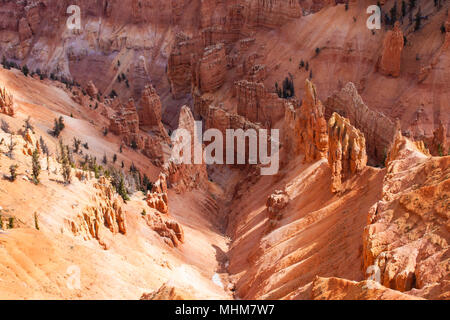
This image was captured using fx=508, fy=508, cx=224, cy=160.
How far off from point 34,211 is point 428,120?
3996cm

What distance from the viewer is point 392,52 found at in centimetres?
5534

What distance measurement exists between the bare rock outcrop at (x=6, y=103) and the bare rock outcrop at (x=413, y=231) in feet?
99.8

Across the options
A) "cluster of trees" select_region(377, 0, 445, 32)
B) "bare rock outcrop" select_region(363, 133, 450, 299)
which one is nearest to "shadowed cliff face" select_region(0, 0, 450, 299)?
"bare rock outcrop" select_region(363, 133, 450, 299)

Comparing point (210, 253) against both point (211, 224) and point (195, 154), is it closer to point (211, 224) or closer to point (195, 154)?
point (211, 224)

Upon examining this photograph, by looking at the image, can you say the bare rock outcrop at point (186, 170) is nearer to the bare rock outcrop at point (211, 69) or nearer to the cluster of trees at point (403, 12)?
the bare rock outcrop at point (211, 69)

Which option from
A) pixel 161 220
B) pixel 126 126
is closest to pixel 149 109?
pixel 126 126

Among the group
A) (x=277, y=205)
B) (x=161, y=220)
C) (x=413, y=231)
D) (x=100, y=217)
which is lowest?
(x=161, y=220)

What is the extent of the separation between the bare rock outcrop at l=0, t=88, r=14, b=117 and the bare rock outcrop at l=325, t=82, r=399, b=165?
2633 cm

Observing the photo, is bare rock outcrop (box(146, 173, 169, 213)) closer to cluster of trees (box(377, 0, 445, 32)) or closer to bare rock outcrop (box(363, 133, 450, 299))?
bare rock outcrop (box(363, 133, 450, 299))

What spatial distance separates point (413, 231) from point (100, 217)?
15612mm

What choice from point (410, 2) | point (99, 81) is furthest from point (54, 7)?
point (410, 2)

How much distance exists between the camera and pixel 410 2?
2370 inches

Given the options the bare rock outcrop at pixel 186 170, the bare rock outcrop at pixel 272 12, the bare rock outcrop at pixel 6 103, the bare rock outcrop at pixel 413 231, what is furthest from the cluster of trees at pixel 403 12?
the bare rock outcrop at pixel 6 103

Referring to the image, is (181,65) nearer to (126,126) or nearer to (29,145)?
(126,126)
